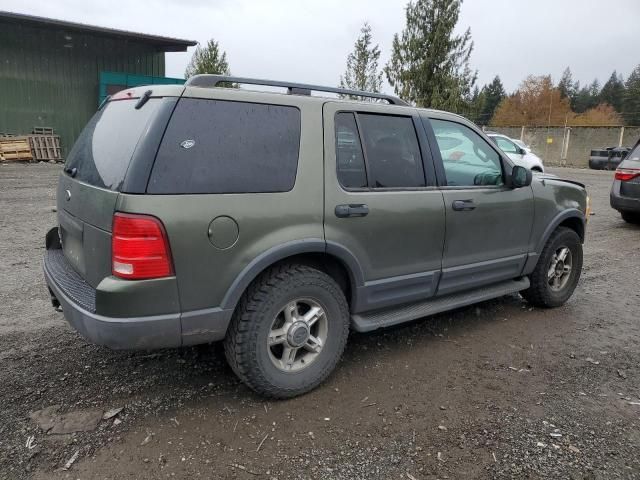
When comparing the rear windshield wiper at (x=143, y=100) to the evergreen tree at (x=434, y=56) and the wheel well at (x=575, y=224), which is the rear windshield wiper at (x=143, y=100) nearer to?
the wheel well at (x=575, y=224)

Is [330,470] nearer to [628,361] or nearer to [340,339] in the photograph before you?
[340,339]

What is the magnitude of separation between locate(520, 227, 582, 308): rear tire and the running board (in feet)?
0.72

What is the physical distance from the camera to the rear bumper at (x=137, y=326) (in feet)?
8.23

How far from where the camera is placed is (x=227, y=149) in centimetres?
272

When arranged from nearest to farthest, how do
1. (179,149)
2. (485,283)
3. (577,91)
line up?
1. (179,149)
2. (485,283)
3. (577,91)

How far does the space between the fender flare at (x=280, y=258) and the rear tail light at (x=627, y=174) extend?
7978 mm

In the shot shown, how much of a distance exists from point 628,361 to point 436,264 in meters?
1.66

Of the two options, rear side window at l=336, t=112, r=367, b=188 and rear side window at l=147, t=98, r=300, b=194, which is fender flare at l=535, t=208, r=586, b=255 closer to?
rear side window at l=336, t=112, r=367, b=188

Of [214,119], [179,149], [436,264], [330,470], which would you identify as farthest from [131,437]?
[436,264]

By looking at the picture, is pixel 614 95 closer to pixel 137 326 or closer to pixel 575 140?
pixel 575 140

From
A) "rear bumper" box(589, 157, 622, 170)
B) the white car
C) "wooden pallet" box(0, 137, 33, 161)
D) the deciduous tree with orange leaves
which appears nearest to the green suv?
the white car

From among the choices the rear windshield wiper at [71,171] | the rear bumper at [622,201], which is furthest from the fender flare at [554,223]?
the rear bumper at [622,201]

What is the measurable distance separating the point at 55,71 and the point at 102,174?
18.8 meters

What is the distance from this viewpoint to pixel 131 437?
2650 mm
